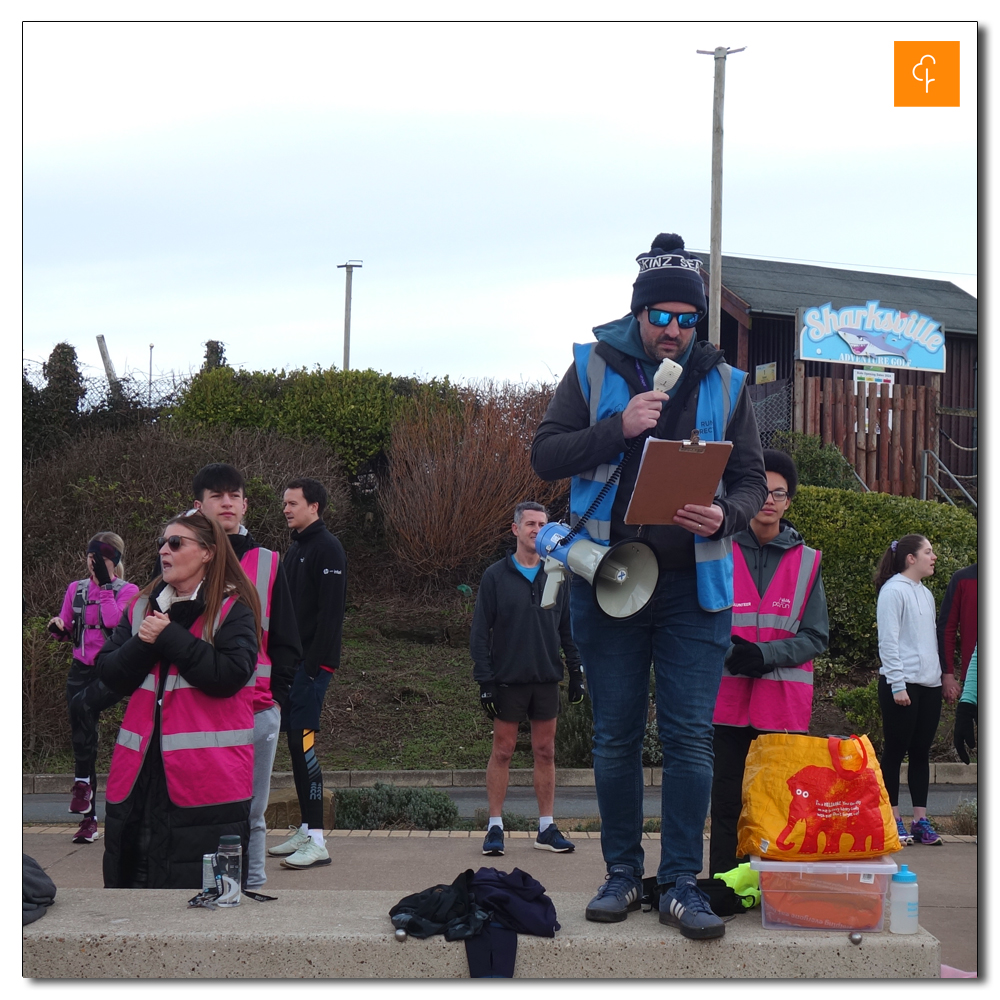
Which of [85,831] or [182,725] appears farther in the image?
[85,831]

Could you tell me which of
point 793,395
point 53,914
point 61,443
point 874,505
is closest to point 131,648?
point 53,914

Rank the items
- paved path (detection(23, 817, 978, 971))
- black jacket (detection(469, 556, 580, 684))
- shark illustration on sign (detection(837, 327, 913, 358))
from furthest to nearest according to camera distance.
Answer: shark illustration on sign (detection(837, 327, 913, 358)) → black jacket (detection(469, 556, 580, 684)) → paved path (detection(23, 817, 978, 971))

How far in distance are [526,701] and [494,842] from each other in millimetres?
790

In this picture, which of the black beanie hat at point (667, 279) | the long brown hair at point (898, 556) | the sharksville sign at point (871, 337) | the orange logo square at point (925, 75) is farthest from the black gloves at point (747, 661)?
the sharksville sign at point (871, 337)

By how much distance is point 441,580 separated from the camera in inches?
585

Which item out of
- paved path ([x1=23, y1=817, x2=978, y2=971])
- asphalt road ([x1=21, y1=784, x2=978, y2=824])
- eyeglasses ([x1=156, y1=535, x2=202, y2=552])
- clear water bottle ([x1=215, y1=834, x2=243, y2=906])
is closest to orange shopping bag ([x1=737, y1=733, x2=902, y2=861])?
paved path ([x1=23, y1=817, x2=978, y2=971])

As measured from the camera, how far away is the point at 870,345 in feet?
58.5

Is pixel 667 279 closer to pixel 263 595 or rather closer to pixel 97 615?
pixel 263 595

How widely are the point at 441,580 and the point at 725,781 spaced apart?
10413mm

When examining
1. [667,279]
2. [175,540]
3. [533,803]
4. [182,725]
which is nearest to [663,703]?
[667,279]

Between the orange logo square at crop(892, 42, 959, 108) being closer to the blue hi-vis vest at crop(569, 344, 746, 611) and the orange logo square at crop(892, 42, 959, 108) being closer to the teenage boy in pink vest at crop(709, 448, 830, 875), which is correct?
the blue hi-vis vest at crop(569, 344, 746, 611)

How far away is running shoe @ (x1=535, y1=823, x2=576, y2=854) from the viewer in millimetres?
6316

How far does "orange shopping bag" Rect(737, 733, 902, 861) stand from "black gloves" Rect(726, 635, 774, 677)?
0.73 metres

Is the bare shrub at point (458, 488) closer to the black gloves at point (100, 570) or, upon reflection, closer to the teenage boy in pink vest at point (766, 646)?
the black gloves at point (100, 570)
